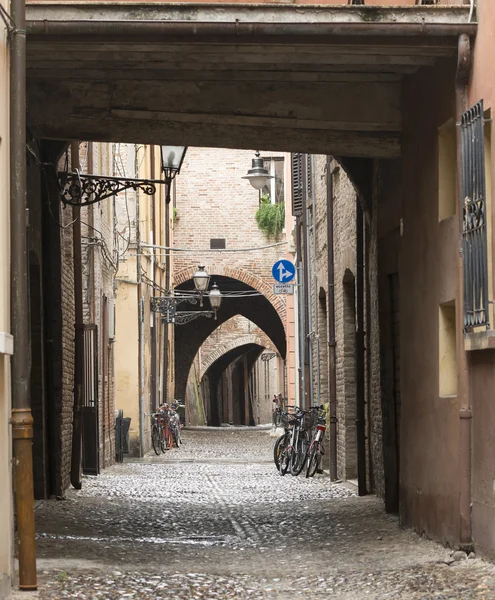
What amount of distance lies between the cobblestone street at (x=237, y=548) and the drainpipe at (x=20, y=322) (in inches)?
13.9

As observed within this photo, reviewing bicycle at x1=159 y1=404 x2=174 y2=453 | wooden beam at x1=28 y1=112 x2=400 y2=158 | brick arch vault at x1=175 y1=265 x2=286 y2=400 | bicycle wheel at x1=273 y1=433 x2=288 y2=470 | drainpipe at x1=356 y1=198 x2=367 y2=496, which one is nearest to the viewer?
wooden beam at x1=28 y1=112 x2=400 y2=158

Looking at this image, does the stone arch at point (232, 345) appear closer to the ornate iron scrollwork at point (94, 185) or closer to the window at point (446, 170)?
the ornate iron scrollwork at point (94, 185)

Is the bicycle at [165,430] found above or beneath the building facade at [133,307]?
beneath

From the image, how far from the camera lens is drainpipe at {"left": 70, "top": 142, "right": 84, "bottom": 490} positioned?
16.0 m

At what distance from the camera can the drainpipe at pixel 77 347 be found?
16031 millimetres

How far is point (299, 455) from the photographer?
63.1 ft

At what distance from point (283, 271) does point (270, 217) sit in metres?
14.2

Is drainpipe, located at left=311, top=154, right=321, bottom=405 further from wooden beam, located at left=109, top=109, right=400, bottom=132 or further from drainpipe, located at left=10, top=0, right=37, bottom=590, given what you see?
drainpipe, located at left=10, top=0, right=37, bottom=590

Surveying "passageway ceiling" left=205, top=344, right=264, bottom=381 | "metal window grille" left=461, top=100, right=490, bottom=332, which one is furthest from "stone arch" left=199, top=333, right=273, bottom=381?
"metal window grille" left=461, top=100, right=490, bottom=332

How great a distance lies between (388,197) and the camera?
42.8ft

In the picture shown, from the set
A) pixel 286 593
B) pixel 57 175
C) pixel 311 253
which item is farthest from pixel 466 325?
pixel 311 253

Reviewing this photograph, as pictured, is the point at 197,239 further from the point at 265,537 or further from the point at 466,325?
the point at 466,325

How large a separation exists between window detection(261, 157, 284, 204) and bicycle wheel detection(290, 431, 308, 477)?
18.1 metres

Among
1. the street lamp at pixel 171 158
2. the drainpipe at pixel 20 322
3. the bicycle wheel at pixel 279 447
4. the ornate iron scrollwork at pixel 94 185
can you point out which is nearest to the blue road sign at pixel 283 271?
the bicycle wheel at pixel 279 447
